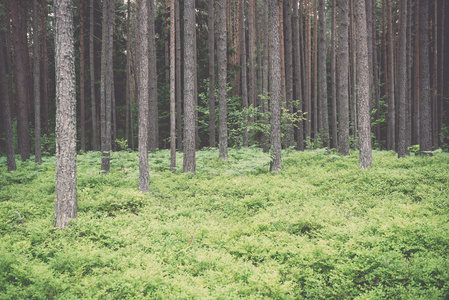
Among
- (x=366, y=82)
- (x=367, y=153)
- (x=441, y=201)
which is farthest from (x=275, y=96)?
(x=441, y=201)

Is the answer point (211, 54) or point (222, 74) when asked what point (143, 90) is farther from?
point (211, 54)

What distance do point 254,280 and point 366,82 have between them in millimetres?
9106

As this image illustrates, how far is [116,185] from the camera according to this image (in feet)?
31.7

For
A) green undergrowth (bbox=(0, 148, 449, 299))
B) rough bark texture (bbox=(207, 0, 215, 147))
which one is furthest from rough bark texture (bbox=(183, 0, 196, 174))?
rough bark texture (bbox=(207, 0, 215, 147))

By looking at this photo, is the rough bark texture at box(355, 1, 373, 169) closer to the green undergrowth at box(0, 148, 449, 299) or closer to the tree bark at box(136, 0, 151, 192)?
the green undergrowth at box(0, 148, 449, 299)

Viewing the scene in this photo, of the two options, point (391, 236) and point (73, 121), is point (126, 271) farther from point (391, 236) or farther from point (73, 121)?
point (391, 236)

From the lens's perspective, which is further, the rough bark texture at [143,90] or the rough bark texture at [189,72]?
the rough bark texture at [189,72]

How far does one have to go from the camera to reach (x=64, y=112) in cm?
584

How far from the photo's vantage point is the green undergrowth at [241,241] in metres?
4.14

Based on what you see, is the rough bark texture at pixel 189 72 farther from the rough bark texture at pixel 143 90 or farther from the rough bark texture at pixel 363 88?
the rough bark texture at pixel 363 88

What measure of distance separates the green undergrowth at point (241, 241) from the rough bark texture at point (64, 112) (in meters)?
0.56

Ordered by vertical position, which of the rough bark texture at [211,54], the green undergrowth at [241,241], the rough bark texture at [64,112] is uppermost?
the rough bark texture at [211,54]

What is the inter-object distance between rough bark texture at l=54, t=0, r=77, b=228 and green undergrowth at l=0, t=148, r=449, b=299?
0.56m

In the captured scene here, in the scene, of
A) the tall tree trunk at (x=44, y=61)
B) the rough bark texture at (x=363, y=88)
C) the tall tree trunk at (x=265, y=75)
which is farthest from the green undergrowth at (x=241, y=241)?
the tall tree trunk at (x=44, y=61)
